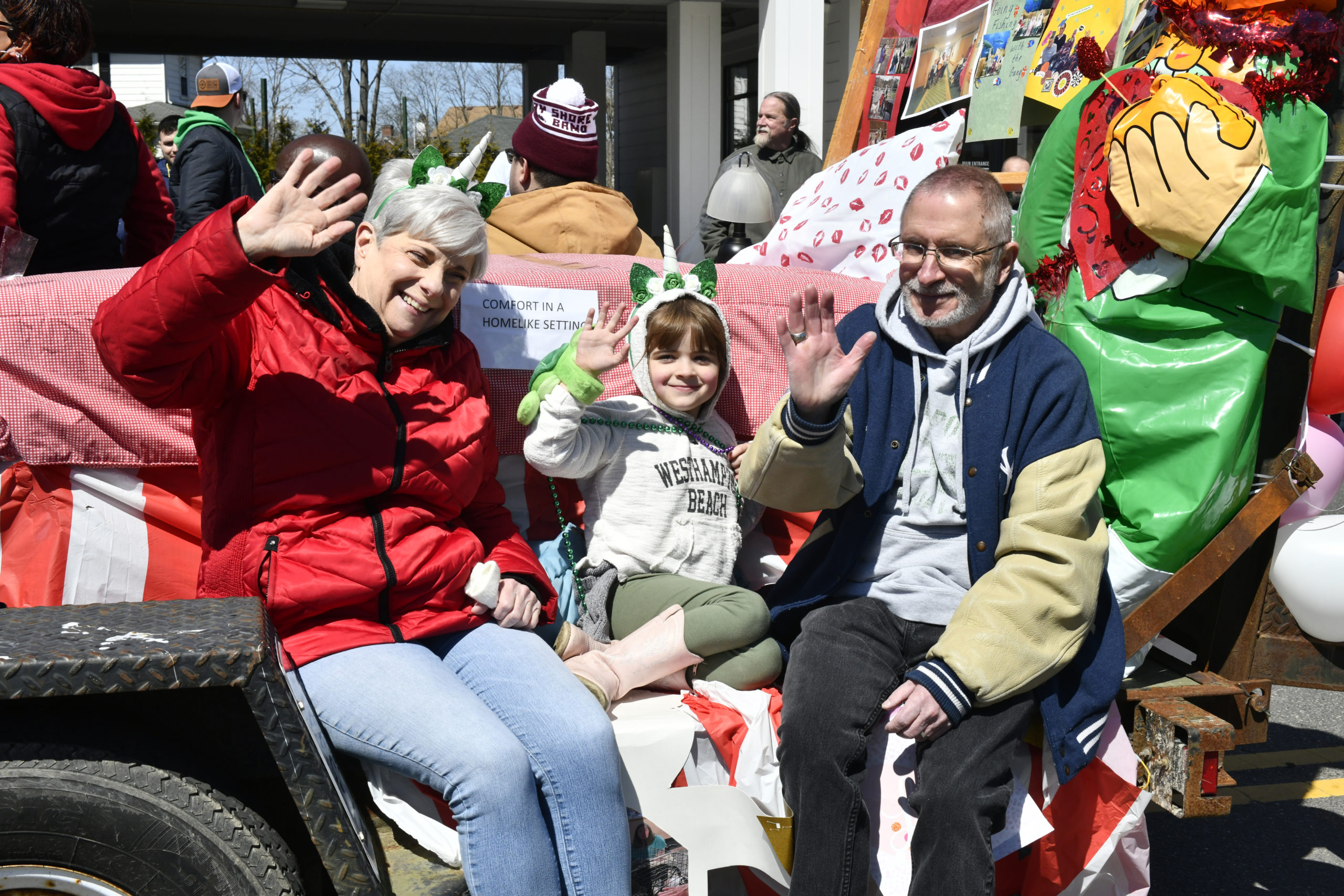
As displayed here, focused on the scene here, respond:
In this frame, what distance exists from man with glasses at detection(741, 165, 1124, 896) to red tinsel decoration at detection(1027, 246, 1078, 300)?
28 centimetres

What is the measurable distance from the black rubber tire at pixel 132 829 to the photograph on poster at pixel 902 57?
380 centimetres

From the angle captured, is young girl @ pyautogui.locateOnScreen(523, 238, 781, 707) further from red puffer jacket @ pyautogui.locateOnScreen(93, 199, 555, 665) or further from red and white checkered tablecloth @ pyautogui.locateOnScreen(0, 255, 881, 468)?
red puffer jacket @ pyautogui.locateOnScreen(93, 199, 555, 665)

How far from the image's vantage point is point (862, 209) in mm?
3520

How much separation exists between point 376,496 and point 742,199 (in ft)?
11.1

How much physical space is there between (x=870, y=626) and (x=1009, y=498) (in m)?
0.42

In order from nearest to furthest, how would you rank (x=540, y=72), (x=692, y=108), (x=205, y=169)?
(x=205, y=169) → (x=692, y=108) → (x=540, y=72)

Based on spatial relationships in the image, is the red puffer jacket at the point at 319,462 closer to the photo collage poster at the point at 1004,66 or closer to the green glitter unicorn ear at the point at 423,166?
the green glitter unicorn ear at the point at 423,166

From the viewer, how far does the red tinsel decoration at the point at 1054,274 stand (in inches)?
108

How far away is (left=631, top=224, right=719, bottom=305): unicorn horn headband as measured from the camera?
2.86 m

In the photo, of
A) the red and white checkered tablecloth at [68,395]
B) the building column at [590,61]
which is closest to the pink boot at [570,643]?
the red and white checkered tablecloth at [68,395]

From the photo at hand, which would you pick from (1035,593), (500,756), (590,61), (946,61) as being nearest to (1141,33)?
(946,61)

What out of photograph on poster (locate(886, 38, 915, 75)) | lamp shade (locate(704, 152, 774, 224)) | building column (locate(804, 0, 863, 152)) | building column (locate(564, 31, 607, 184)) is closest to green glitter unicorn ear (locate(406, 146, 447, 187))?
photograph on poster (locate(886, 38, 915, 75))

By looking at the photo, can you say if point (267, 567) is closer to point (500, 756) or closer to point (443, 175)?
point (500, 756)

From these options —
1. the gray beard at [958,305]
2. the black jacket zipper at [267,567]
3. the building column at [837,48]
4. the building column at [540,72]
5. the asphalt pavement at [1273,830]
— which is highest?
the gray beard at [958,305]
